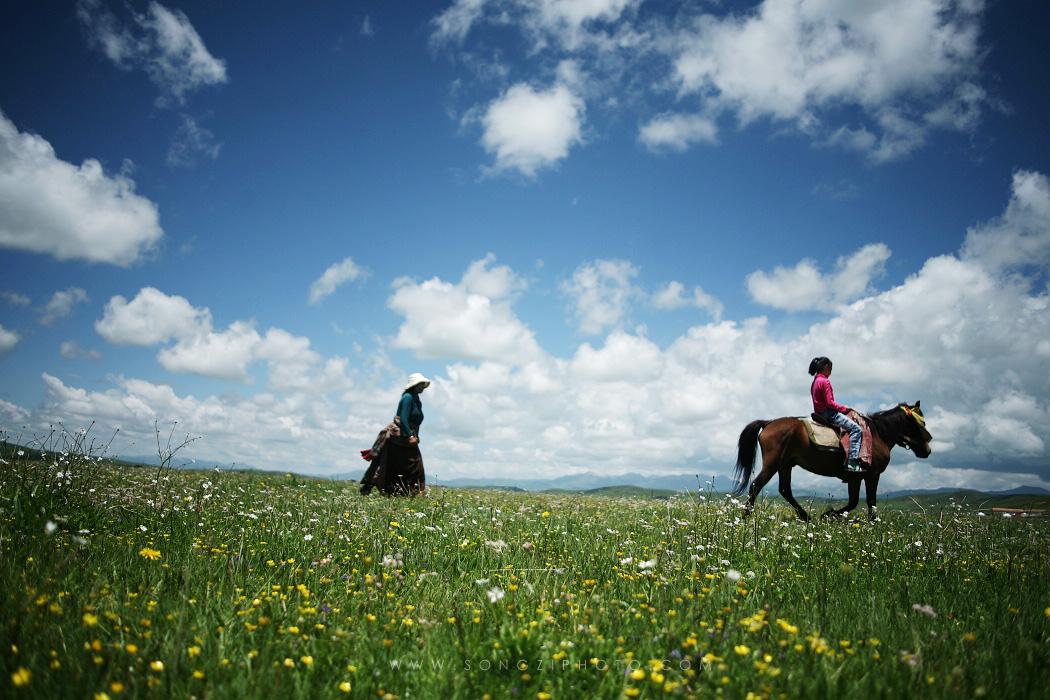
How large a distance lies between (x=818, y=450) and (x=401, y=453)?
1124 centimetres

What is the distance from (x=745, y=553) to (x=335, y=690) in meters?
5.08

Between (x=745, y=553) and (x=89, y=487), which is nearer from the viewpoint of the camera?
(x=745, y=553)

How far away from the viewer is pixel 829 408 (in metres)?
12.8

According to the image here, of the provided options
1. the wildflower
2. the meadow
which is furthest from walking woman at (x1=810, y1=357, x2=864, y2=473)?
the wildflower

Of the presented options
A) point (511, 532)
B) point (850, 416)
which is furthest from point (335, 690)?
point (850, 416)

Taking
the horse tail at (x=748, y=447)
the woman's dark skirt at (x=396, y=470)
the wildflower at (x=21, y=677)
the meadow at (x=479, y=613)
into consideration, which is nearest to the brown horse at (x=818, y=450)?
the horse tail at (x=748, y=447)

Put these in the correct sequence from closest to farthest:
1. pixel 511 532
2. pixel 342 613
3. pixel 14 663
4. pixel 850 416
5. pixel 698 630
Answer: pixel 14 663 < pixel 698 630 < pixel 342 613 < pixel 511 532 < pixel 850 416

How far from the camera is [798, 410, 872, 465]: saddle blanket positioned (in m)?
12.4

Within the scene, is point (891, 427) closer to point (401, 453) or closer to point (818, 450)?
point (818, 450)

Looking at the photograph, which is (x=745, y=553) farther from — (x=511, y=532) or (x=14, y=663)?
(x=14, y=663)

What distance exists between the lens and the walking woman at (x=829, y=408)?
40.7ft

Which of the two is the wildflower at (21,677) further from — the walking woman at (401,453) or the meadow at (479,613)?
the walking woman at (401,453)

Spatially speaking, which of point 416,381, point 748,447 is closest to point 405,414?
point 416,381

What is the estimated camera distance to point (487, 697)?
8.76 ft
